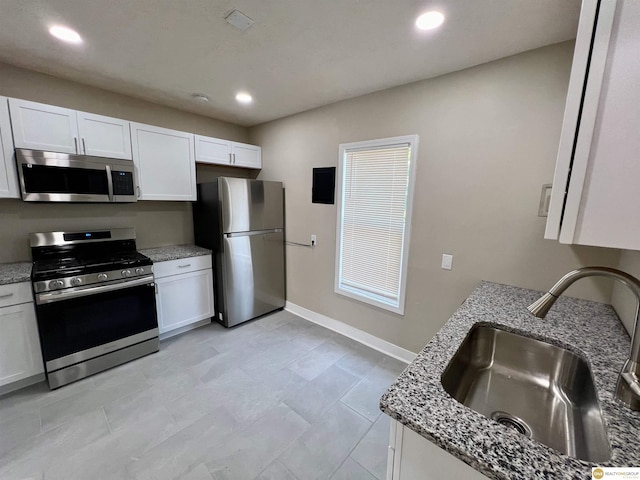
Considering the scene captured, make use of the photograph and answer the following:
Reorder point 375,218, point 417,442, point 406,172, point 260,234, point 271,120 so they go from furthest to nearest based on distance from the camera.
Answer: point 271,120, point 260,234, point 375,218, point 406,172, point 417,442

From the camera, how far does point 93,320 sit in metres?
2.17

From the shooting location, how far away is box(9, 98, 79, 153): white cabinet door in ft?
6.55

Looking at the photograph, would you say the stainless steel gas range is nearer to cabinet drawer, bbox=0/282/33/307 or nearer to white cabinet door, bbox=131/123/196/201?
cabinet drawer, bbox=0/282/33/307

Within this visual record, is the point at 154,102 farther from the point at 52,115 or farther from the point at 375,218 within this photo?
the point at 375,218

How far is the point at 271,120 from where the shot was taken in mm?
3402

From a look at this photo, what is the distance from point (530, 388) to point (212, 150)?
3.46m

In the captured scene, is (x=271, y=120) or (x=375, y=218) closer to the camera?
(x=375, y=218)

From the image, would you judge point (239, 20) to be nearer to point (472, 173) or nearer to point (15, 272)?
point (472, 173)

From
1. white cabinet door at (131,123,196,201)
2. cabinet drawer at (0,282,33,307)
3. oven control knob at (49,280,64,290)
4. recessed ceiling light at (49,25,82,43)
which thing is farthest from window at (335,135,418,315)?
cabinet drawer at (0,282,33,307)

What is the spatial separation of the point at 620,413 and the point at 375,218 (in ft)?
6.59

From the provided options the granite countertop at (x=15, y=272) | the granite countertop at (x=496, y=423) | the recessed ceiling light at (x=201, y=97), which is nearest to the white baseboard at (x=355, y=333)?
the granite countertop at (x=496, y=423)

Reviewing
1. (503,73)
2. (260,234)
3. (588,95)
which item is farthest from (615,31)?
(260,234)

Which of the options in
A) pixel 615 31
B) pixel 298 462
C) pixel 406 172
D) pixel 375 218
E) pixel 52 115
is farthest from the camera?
pixel 375 218

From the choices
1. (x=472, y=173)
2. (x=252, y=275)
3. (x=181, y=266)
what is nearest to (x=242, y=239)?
(x=252, y=275)
